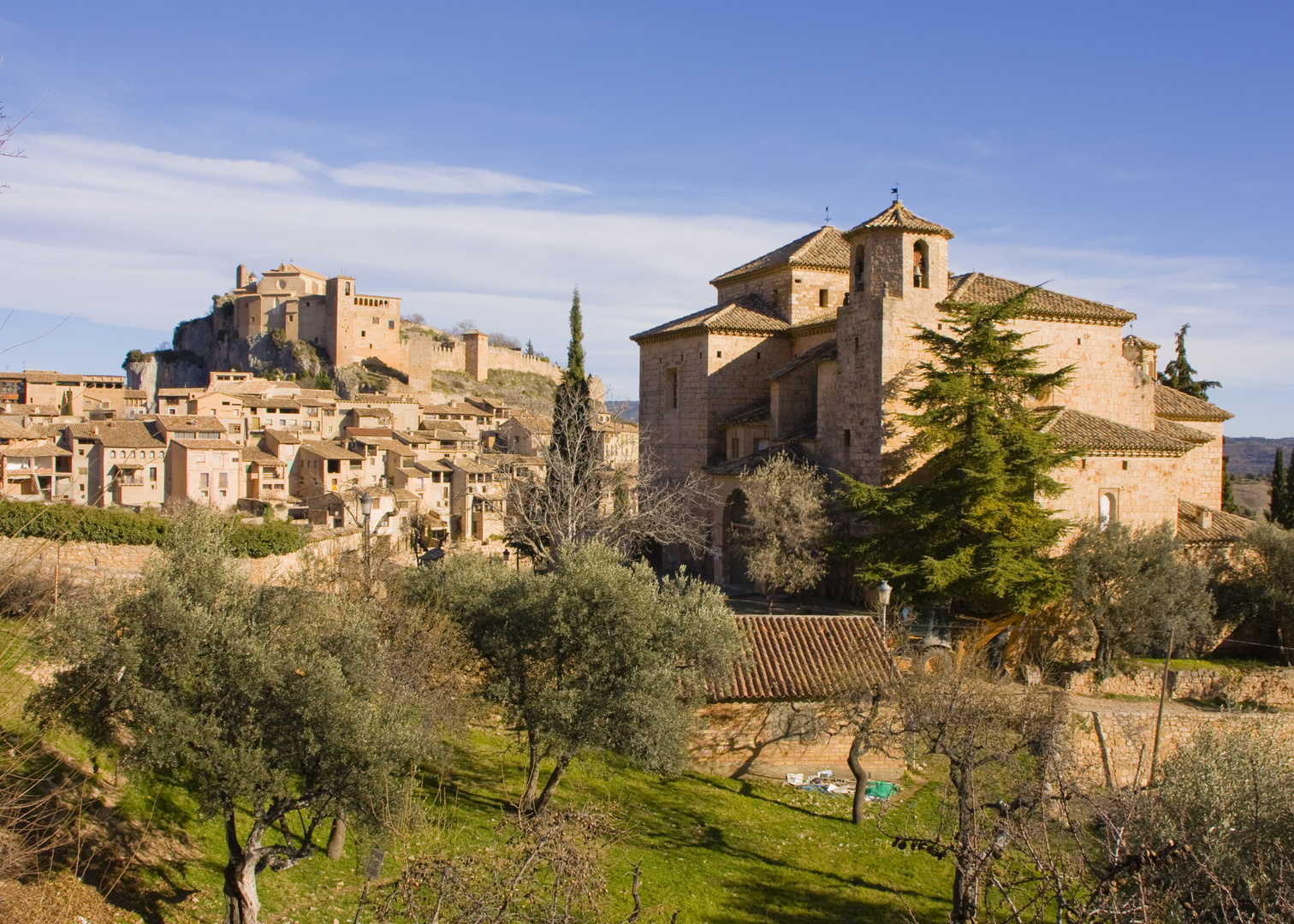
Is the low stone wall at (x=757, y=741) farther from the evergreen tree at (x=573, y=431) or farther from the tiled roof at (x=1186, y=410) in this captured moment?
the tiled roof at (x=1186, y=410)

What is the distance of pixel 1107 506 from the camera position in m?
20.5

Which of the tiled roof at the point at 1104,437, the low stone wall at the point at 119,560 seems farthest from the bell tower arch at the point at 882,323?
the low stone wall at the point at 119,560

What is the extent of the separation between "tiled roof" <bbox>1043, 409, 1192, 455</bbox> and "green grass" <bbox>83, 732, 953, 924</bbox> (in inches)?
342

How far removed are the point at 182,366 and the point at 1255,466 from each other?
10322cm

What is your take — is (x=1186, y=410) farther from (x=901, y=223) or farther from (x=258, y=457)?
(x=258, y=457)

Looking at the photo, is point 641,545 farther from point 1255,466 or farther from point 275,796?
point 1255,466

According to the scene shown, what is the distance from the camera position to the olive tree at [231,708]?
8.74m

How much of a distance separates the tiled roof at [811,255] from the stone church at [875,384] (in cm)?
5

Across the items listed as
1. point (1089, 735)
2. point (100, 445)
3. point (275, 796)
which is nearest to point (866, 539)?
point (1089, 735)

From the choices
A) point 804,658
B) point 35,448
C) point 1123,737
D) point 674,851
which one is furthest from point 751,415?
point 35,448

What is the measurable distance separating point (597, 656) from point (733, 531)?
13439 millimetres

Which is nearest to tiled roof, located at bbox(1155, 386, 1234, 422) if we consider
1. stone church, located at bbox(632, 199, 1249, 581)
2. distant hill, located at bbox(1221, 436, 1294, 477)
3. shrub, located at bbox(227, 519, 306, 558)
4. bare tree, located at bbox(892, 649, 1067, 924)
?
stone church, located at bbox(632, 199, 1249, 581)

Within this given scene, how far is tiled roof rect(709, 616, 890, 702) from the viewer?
15203 mm

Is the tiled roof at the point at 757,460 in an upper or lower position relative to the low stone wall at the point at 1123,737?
upper
